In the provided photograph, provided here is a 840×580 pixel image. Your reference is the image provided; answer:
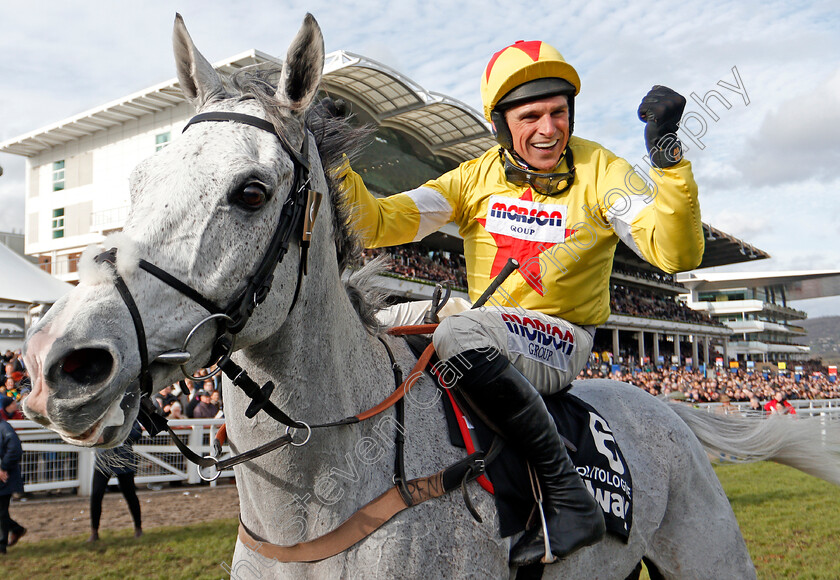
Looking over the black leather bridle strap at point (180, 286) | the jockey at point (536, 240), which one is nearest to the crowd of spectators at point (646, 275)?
the jockey at point (536, 240)

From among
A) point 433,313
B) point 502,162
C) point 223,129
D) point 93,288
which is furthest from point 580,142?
point 93,288

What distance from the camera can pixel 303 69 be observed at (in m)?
1.79

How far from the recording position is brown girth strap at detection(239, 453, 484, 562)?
1.73 metres

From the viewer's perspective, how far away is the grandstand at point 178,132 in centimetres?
2281

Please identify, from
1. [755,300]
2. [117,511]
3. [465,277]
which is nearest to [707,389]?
[465,277]

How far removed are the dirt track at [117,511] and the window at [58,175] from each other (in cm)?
2680

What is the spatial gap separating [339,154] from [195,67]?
0.49 meters

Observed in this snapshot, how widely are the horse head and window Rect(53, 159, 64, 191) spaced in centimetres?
3394

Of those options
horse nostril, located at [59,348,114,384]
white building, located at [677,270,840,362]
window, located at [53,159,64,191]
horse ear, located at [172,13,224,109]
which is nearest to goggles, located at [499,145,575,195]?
horse ear, located at [172,13,224,109]

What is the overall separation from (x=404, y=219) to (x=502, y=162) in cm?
51

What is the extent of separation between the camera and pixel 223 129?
1636 mm

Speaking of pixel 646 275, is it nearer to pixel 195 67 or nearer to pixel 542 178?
pixel 542 178

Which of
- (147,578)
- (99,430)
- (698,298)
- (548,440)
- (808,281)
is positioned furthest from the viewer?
(698,298)

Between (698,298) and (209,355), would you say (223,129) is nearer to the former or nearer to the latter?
(209,355)
